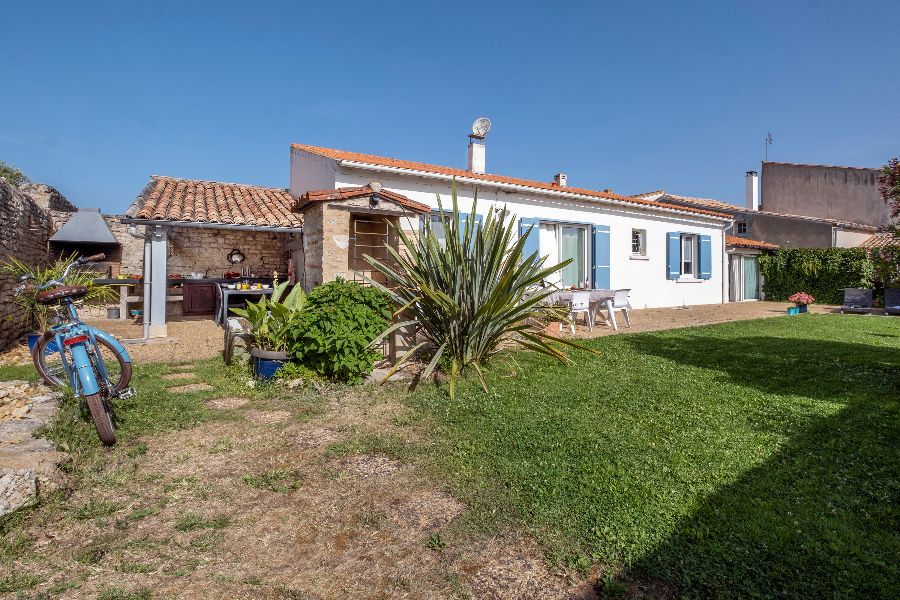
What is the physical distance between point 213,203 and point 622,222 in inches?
406

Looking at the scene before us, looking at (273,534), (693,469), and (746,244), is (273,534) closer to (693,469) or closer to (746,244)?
(693,469)

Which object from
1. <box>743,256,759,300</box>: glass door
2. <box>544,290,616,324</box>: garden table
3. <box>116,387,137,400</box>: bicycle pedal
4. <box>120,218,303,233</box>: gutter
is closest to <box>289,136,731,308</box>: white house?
<box>120,218,303,233</box>: gutter

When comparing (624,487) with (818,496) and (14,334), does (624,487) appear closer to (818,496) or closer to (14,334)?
(818,496)

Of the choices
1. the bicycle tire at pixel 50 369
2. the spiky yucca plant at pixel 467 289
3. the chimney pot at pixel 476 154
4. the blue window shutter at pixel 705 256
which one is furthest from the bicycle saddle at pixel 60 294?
the blue window shutter at pixel 705 256

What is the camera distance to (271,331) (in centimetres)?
523

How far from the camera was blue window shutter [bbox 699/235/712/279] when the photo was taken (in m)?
15.0

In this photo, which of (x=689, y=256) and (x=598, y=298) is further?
(x=689, y=256)

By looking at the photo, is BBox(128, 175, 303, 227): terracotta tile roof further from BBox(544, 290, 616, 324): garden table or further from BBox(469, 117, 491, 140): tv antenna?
BBox(544, 290, 616, 324): garden table

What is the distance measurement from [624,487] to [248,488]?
206 centimetres

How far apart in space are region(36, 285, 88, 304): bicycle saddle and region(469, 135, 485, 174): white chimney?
9.85m

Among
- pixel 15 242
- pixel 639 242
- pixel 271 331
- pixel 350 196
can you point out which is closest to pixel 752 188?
pixel 639 242

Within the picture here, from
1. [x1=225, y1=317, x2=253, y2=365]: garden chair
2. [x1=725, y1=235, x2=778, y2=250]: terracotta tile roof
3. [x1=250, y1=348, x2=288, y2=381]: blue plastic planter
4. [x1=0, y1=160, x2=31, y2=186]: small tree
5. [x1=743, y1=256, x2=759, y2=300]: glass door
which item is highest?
[x1=0, y1=160, x2=31, y2=186]: small tree

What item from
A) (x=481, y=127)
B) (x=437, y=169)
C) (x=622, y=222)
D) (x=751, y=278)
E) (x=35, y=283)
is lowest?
(x=35, y=283)

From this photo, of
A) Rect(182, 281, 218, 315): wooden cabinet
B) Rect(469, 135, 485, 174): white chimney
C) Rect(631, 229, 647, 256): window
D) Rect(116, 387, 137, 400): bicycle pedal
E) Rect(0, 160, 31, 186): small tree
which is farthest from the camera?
Rect(0, 160, 31, 186): small tree
